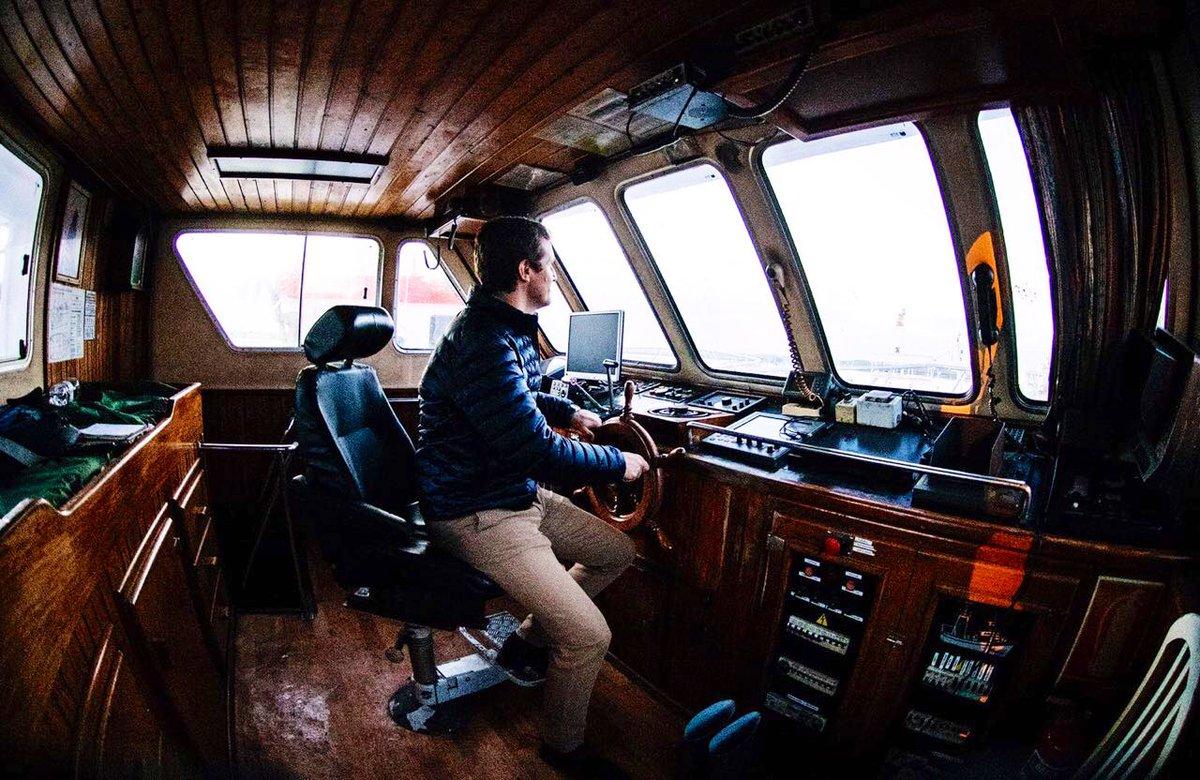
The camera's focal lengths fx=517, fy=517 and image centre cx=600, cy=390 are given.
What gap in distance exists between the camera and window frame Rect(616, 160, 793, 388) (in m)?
2.88

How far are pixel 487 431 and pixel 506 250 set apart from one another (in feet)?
2.21

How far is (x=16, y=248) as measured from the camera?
2.67 m

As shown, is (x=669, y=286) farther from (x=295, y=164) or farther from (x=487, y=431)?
(x=295, y=164)

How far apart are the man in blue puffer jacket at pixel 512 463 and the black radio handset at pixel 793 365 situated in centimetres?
119

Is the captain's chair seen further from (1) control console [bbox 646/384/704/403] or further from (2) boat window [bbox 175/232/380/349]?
(2) boat window [bbox 175/232/380/349]

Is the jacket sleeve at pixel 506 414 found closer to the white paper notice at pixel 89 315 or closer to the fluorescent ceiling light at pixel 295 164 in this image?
the fluorescent ceiling light at pixel 295 164

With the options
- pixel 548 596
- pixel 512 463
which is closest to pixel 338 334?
pixel 512 463

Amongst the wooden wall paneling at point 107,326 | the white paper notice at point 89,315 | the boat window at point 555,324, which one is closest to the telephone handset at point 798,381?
the boat window at point 555,324

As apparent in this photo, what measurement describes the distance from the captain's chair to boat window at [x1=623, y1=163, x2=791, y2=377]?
77.9 inches

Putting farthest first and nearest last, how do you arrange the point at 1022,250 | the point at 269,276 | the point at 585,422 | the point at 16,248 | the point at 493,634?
the point at 269,276 → the point at 493,634 → the point at 16,248 → the point at 585,422 → the point at 1022,250

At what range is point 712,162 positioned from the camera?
110 inches

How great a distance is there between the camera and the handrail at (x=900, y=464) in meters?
1.50

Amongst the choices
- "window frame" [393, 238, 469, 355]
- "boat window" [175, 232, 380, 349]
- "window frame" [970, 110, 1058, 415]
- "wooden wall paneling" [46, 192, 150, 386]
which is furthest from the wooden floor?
"boat window" [175, 232, 380, 349]

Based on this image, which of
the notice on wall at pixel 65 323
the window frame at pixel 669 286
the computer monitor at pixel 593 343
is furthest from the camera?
the computer monitor at pixel 593 343
